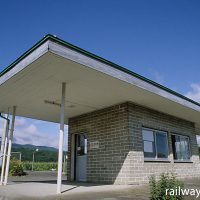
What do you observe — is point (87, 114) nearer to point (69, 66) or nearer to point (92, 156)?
point (92, 156)

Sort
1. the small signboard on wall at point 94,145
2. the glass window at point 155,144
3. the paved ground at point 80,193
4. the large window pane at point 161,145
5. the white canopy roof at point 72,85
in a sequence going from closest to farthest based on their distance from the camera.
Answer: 1. the paved ground at point 80,193
2. the white canopy roof at point 72,85
3. the glass window at point 155,144
4. the small signboard on wall at point 94,145
5. the large window pane at point 161,145

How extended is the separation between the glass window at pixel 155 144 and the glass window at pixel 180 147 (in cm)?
99

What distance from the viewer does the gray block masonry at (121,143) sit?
9.32m

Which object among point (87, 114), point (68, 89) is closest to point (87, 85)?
point (68, 89)

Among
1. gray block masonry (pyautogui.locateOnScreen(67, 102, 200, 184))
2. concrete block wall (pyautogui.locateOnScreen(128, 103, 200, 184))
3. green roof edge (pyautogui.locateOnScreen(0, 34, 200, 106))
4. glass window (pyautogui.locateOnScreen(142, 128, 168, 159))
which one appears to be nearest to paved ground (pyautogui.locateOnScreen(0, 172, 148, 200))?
gray block masonry (pyautogui.locateOnScreen(67, 102, 200, 184))

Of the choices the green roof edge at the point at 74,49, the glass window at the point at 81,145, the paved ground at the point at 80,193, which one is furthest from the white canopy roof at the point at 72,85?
the paved ground at the point at 80,193

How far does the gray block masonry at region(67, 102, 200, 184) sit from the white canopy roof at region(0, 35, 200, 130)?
425 millimetres

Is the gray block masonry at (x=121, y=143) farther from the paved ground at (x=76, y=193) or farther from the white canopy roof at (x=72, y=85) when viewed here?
the paved ground at (x=76, y=193)

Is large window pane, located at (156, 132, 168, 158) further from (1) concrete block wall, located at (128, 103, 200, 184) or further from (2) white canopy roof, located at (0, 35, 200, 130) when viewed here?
(2) white canopy roof, located at (0, 35, 200, 130)

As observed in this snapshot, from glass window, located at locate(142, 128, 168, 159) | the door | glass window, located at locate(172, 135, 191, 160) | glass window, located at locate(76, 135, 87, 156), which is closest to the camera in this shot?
glass window, located at locate(142, 128, 168, 159)

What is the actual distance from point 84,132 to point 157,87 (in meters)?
4.33

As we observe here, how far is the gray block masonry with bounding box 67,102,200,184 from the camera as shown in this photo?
30.6 ft

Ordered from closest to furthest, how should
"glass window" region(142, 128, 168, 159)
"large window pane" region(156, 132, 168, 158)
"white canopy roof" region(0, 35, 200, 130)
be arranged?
"white canopy roof" region(0, 35, 200, 130) < "glass window" region(142, 128, 168, 159) < "large window pane" region(156, 132, 168, 158)

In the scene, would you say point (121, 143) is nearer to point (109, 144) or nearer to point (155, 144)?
point (109, 144)
